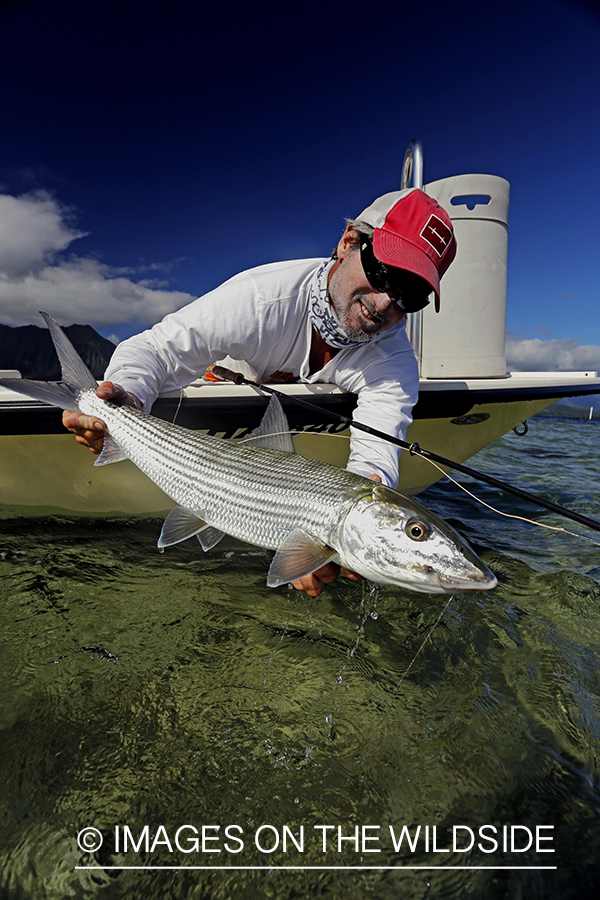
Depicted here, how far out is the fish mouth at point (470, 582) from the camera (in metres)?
1.66

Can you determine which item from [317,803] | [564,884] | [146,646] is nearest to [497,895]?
[564,884]

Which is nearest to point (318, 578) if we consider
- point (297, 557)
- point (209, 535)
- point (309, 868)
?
point (297, 557)

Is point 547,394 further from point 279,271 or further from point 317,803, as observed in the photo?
point 317,803

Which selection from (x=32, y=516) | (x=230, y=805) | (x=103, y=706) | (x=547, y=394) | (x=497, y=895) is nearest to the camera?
(x=497, y=895)

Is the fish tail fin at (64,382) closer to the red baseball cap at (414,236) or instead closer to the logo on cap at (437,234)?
the red baseball cap at (414,236)

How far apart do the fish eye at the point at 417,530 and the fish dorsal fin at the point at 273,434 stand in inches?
33.6

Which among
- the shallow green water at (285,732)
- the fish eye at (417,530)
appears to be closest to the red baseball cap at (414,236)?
the fish eye at (417,530)

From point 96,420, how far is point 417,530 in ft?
6.38

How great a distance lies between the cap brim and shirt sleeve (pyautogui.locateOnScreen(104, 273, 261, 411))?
891mm

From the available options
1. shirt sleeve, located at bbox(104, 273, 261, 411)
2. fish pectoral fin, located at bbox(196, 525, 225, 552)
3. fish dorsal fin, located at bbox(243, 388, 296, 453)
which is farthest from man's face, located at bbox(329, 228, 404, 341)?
fish pectoral fin, located at bbox(196, 525, 225, 552)

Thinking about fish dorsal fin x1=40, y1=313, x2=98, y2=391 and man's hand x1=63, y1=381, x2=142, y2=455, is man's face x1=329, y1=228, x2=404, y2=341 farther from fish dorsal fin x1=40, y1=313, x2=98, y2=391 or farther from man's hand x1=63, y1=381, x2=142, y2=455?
fish dorsal fin x1=40, y1=313, x2=98, y2=391

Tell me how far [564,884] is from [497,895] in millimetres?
246

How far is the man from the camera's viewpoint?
284 cm

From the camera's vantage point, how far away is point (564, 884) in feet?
5.10
